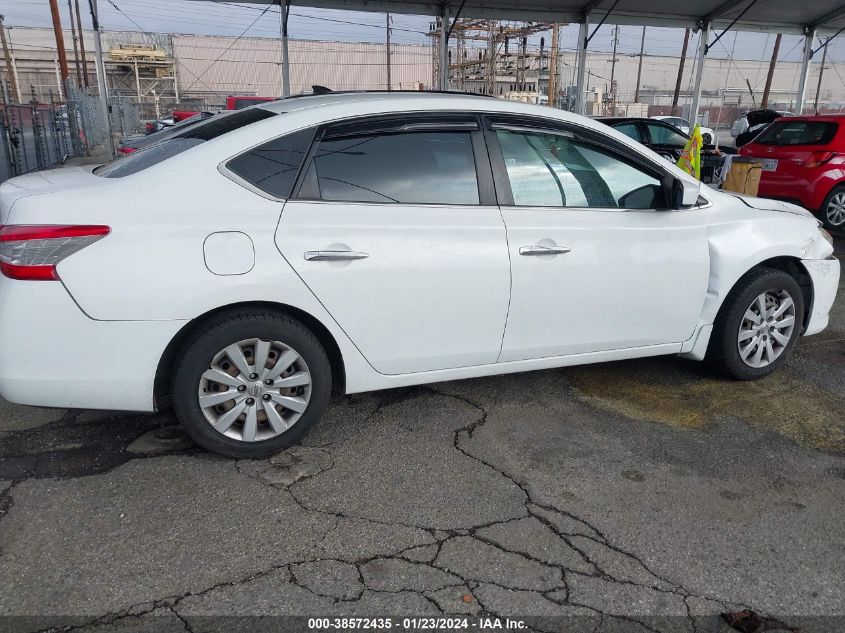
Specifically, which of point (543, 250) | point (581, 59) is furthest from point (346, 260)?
point (581, 59)

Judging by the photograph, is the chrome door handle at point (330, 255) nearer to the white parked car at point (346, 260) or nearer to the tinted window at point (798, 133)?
the white parked car at point (346, 260)

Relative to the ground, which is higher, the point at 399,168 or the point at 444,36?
the point at 444,36

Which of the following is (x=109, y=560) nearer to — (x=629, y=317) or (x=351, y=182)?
(x=351, y=182)

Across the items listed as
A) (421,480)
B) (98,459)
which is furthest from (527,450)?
(98,459)

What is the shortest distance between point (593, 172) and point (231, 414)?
235 cm

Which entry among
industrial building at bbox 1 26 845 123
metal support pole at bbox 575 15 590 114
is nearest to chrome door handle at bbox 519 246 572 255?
metal support pole at bbox 575 15 590 114

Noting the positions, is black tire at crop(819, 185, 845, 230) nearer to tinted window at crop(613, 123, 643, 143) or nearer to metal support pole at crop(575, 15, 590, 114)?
tinted window at crop(613, 123, 643, 143)

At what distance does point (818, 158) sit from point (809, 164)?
13 centimetres

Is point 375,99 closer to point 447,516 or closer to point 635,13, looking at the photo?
point 447,516

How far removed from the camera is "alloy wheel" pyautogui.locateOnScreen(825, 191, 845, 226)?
9.67m

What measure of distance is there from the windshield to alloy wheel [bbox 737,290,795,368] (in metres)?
3.12

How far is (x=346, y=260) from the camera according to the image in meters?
3.18

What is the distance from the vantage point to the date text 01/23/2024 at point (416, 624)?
2275 millimetres

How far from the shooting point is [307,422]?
3.36 metres
